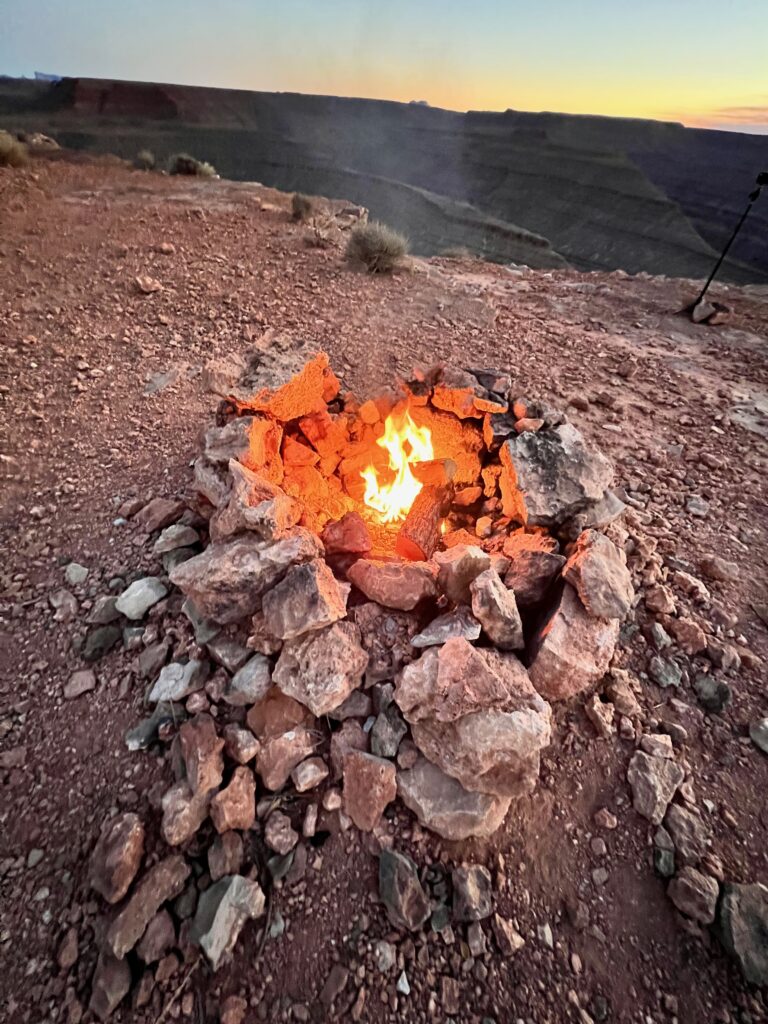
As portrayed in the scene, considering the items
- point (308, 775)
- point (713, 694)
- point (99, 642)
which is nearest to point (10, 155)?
point (99, 642)

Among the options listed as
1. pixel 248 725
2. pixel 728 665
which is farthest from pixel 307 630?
pixel 728 665

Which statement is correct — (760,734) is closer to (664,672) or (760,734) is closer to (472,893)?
(664,672)

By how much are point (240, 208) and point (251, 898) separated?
10.9m

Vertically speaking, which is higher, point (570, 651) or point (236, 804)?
point (570, 651)

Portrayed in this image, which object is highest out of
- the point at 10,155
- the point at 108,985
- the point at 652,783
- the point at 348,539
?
the point at 10,155

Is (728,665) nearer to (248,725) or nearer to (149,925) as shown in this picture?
(248,725)

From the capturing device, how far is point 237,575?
7.86ft

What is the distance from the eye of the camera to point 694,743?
2.37 metres

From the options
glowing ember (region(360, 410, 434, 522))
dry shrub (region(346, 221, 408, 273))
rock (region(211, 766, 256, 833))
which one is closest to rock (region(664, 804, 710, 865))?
rock (region(211, 766, 256, 833))

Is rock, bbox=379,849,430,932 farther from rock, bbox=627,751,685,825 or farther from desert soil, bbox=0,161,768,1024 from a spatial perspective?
rock, bbox=627,751,685,825

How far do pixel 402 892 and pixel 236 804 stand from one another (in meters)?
0.76

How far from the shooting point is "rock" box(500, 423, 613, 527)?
109 inches

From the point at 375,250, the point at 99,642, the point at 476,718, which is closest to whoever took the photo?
the point at 476,718

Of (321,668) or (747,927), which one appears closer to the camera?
(747,927)
